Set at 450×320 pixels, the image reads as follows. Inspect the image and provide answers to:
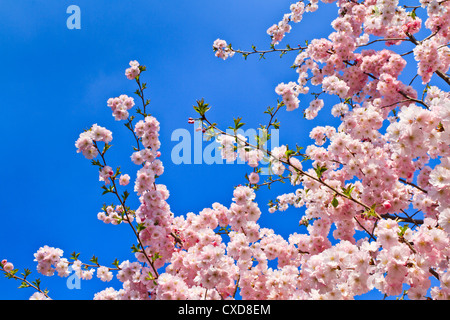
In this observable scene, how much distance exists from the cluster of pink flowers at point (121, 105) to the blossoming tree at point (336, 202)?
0.9 inches

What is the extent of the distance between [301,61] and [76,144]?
5852 millimetres

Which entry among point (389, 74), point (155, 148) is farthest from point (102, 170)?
point (389, 74)

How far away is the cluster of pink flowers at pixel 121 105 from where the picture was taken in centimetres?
485

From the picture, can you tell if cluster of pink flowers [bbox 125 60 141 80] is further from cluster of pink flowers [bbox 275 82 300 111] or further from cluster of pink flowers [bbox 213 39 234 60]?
cluster of pink flowers [bbox 213 39 234 60]

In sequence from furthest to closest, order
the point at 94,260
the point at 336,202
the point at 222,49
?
the point at 222,49 → the point at 94,260 → the point at 336,202

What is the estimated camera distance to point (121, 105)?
16.0ft

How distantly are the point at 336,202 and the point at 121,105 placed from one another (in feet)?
12.2

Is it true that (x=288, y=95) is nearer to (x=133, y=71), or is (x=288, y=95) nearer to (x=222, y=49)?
(x=133, y=71)

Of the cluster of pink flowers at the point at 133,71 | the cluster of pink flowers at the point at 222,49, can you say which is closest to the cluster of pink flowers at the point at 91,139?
the cluster of pink flowers at the point at 133,71

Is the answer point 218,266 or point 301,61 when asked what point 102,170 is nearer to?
point 218,266

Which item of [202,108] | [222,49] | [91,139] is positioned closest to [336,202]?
[202,108]

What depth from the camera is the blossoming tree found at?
2.70 m

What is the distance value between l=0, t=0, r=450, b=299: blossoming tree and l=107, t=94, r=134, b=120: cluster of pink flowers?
24mm

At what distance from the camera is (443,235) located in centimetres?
261
